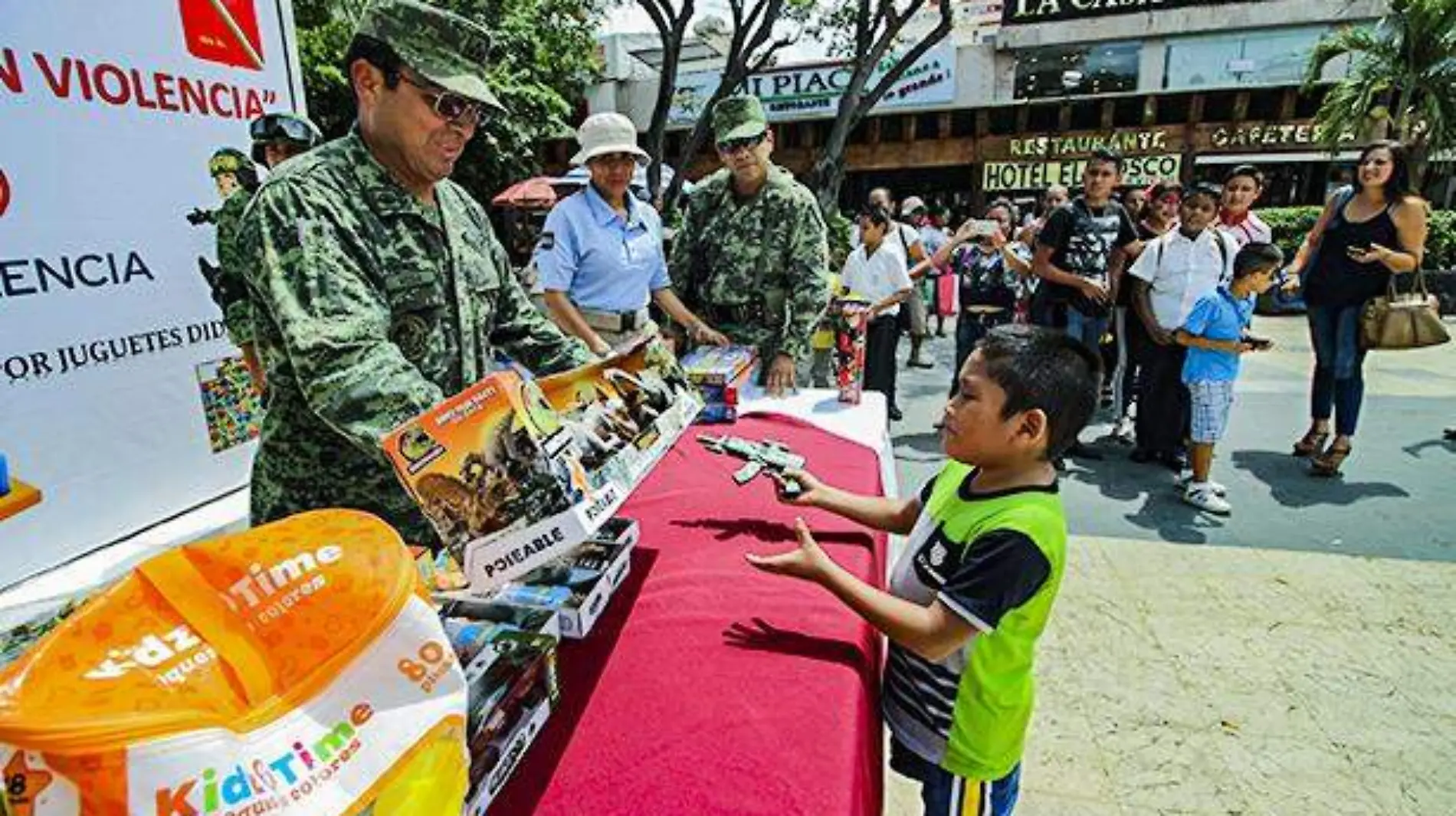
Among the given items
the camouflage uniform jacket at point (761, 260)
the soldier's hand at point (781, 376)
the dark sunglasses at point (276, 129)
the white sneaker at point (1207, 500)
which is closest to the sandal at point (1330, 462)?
the white sneaker at point (1207, 500)

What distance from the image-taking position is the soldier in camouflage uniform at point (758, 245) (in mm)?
3061

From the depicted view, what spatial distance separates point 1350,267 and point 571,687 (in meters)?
4.75

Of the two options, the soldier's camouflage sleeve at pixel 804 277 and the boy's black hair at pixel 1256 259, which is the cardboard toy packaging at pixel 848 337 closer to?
the soldier's camouflage sleeve at pixel 804 277

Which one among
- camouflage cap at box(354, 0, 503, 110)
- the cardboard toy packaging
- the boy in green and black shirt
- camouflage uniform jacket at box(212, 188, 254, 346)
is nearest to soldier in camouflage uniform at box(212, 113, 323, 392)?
camouflage uniform jacket at box(212, 188, 254, 346)

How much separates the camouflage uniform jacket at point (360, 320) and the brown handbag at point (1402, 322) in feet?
14.1

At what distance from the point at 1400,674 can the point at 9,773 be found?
3.46 m

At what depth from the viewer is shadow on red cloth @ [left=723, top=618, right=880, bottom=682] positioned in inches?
52.9

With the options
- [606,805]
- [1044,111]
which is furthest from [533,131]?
[606,805]

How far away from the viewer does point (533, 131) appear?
45.9 ft

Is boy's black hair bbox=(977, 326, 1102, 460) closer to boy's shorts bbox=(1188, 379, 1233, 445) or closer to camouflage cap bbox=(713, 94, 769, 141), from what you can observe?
camouflage cap bbox=(713, 94, 769, 141)

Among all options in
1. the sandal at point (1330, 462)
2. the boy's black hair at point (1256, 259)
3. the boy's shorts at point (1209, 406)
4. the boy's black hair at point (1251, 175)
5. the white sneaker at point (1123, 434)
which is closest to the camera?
the boy's black hair at point (1256, 259)

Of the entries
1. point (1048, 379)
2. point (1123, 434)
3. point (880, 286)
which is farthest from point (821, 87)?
point (1048, 379)

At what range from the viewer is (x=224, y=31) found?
2846 mm

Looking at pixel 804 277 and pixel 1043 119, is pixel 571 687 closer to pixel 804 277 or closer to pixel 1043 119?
pixel 804 277
